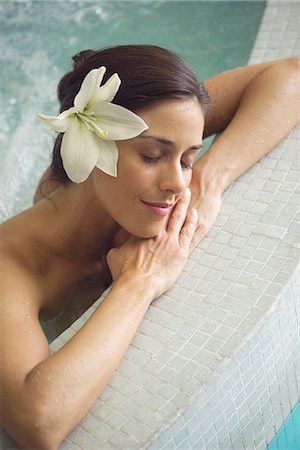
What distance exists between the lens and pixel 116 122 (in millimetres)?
1416

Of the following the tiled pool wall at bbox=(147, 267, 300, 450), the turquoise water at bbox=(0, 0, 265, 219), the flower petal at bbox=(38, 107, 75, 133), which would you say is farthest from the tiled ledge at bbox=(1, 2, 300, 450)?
the turquoise water at bbox=(0, 0, 265, 219)

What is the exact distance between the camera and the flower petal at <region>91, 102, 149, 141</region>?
139cm

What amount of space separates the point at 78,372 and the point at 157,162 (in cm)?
48

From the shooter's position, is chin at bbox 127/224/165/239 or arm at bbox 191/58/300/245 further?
arm at bbox 191/58/300/245

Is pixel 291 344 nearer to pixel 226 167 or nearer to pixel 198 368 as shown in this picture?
pixel 198 368

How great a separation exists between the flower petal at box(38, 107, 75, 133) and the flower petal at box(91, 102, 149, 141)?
2.1 inches

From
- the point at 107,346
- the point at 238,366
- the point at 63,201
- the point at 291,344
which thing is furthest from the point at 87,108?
the point at 291,344

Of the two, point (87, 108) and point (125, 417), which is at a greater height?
point (87, 108)

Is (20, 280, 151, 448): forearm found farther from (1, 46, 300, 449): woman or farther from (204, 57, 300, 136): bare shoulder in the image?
(204, 57, 300, 136): bare shoulder

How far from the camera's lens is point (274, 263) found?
63.4 inches

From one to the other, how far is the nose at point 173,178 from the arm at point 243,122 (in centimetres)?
26

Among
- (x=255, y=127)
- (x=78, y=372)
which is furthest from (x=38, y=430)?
(x=255, y=127)

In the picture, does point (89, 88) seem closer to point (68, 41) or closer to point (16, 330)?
point (16, 330)

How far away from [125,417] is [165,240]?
0.47 meters
